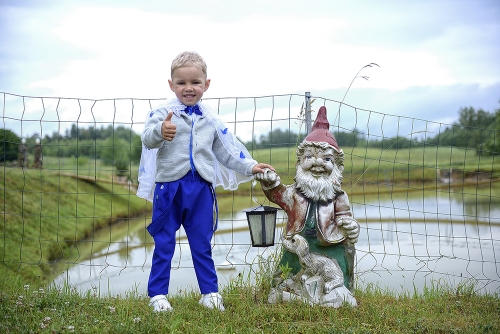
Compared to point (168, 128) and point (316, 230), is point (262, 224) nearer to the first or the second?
point (316, 230)

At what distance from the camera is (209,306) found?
415 centimetres

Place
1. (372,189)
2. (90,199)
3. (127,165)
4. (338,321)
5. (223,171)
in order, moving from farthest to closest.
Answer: (372,189) < (127,165) < (90,199) < (223,171) < (338,321)

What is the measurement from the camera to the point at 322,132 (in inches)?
173

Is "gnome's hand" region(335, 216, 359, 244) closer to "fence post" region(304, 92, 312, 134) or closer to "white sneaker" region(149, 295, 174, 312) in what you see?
"fence post" region(304, 92, 312, 134)

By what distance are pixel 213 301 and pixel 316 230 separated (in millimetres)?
957

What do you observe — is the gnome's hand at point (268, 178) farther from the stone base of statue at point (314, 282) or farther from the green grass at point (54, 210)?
the green grass at point (54, 210)

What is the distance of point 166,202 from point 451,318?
238cm

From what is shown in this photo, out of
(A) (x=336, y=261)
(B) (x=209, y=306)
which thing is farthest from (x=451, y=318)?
(B) (x=209, y=306)

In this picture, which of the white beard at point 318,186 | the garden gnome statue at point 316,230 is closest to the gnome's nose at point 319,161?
the garden gnome statue at point 316,230

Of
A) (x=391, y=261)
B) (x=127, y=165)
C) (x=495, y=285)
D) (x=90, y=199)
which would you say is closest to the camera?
(x=495, y=285)

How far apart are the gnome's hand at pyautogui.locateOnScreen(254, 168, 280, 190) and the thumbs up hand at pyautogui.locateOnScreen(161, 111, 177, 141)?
32.3 inches

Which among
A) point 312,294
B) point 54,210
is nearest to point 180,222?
point 312,294

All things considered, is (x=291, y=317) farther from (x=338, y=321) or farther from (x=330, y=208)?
(x=330, y=208)

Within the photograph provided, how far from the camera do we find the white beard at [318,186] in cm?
425
